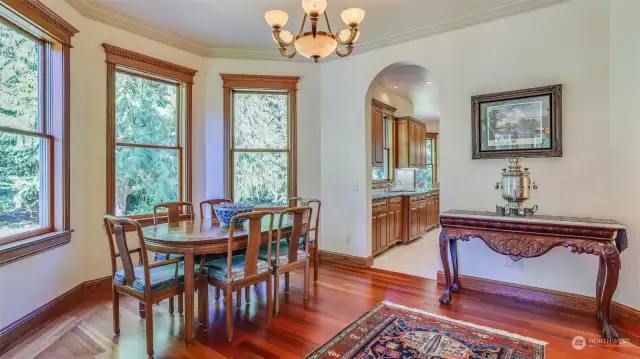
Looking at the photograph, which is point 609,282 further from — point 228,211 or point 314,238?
→ point 228,211

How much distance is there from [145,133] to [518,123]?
4025 millimetres

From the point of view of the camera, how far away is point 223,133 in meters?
4.34

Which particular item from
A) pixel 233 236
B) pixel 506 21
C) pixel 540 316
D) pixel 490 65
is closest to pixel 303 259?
pixel 233 236

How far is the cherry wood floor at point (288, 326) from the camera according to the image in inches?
88.2

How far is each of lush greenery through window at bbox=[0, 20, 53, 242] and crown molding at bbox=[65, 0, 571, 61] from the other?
2.28 feet

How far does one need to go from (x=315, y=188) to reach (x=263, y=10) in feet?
7.59

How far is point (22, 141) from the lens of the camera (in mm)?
2627

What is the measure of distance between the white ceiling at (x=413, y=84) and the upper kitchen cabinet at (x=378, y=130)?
0.39 metres

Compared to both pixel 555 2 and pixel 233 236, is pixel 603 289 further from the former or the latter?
pixel 233 236

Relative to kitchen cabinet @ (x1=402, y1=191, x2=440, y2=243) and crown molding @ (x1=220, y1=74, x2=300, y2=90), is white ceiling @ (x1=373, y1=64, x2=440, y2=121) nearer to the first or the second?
crown molding @ (x1=220, y1=74, x2=300, y2=90)

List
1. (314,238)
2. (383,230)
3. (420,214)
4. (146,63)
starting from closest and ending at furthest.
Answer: (146,63), (314,238), (383,230), (420,214)

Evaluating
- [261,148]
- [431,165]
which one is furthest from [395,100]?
[431,165]

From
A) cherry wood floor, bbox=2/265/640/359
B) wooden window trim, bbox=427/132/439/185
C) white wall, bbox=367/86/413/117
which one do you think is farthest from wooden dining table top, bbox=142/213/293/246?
wooden window trim, bbox=427/132/439/185

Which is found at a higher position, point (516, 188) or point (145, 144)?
point (145, 144)
